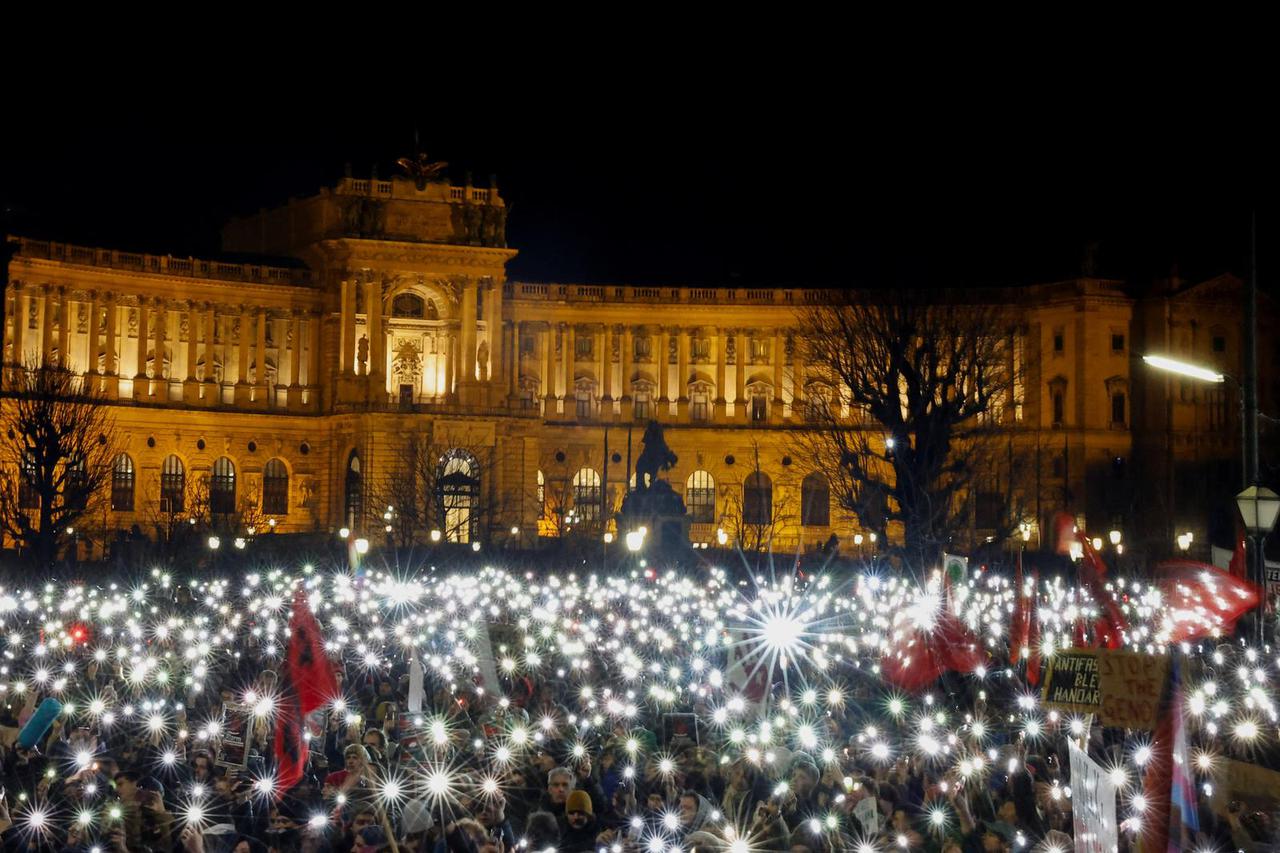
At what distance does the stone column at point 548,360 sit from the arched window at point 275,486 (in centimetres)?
1553

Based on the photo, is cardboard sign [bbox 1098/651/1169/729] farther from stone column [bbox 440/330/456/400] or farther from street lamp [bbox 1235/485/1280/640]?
stone column [bbox 440/330/456/400]

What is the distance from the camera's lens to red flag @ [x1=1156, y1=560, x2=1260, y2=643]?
2359 centimetres

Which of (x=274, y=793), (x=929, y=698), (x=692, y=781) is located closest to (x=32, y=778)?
(x=274, y=793)

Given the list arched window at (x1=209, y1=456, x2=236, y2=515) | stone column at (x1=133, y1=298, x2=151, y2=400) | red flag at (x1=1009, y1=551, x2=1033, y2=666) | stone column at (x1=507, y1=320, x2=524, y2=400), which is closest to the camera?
red flag at (x1=1009, y1=551, x2=1033, y2=666)

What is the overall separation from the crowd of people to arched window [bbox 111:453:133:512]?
71016 mm

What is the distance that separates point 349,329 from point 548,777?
8039 centimetres

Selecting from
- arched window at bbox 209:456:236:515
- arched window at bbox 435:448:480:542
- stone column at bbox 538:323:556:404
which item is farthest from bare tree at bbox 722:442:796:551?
arched window at bbox 209:456:236:515

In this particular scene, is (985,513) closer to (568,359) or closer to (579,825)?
(568,359)

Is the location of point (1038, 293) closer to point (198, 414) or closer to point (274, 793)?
point (198, 414)

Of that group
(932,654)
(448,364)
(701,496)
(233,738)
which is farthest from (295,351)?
(932,654)

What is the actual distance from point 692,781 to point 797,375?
88.0 metres

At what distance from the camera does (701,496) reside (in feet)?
347

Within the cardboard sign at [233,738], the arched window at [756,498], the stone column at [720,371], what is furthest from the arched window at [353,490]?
the cardboard sign at [233,738]

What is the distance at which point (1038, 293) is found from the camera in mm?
104188
